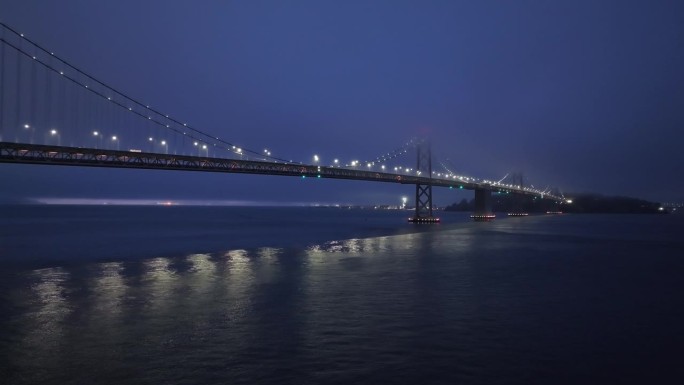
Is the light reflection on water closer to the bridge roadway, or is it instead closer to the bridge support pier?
the bridge roadway

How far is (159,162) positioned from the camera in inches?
1778

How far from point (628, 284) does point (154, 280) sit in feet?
56.9

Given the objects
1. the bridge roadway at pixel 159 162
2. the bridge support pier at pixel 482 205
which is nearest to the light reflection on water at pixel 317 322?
the bridge roadway at pixel 159 162

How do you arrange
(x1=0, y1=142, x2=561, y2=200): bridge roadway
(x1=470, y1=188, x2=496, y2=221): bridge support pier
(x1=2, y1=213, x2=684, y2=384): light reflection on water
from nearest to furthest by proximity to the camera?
1. (x1=2, y1=213, x2=684, y2=384): light reflection on water
2. (x1=0, y1=142, x2=561, y2=200): bridge roadway
3. (x1=470, y1=188, x2=496, y2=221): bridge support pier

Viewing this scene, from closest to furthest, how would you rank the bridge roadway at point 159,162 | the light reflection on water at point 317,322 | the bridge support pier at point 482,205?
the light reflection on water at point 317,322 → the bridge roadway at point 159,162 → the bridge support pier at point 482,205

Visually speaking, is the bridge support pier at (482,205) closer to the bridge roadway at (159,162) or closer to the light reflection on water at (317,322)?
the bridge roadway at (159,162)

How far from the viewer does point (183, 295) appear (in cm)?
1574

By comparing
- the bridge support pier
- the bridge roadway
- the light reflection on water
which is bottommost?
the light reflection on water

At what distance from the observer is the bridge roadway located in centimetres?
3416

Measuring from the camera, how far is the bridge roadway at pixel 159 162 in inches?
1345

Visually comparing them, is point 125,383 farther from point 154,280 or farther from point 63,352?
point 154,280

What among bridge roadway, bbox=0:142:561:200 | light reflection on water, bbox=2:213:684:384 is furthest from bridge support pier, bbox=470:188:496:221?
light reflection on water, bbox=2:213:684:384

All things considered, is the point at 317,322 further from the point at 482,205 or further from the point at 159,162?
the point at 482,205

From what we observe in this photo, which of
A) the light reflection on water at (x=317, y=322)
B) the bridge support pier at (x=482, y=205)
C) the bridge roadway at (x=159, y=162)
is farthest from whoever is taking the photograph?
the bridge support pier at (x=482, y=205)
